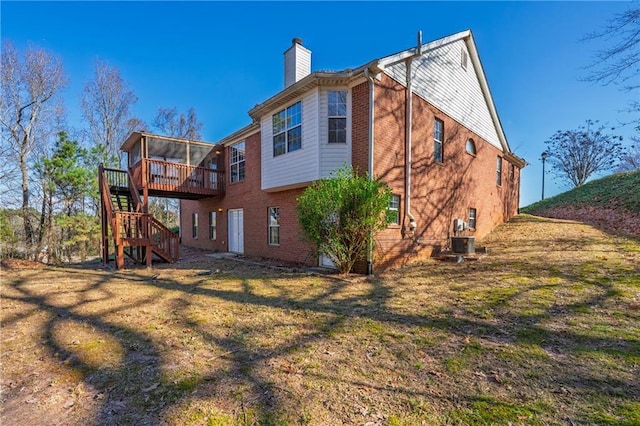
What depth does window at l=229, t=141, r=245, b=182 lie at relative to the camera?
14062 mm

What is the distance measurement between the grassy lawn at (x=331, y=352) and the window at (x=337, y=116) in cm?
452

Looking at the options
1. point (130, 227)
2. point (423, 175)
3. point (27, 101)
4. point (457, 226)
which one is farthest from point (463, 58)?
point (27, 101)

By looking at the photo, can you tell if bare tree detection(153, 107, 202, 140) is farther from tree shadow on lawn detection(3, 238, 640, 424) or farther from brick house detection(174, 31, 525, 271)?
tree shadow on lawn detection(3, 238, 640, 424)

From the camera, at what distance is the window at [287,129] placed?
31.9ft

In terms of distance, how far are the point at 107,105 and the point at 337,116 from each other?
797 inches

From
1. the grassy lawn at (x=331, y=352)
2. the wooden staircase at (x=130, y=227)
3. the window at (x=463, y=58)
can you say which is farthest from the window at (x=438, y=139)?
the wooden staircase at (x=130, y=227)

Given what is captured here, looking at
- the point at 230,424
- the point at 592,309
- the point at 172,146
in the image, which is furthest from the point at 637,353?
the point at 172,146

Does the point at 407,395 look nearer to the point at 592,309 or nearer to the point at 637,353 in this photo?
the point at 637,353

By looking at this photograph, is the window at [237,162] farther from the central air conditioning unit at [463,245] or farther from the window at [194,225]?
the central air conditioning unit at [463,245]

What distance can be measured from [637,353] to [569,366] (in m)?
1.01

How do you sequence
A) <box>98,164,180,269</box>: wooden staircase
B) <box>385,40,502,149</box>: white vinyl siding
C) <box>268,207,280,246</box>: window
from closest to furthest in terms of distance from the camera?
<box>385,40,502,149</box>: white vinyl siding → <box>98,164,180,269</box>: wooden staircase → <box>268,207,280,246</box>: window

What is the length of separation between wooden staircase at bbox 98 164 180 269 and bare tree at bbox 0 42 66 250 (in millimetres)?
4132

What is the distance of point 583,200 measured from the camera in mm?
18938

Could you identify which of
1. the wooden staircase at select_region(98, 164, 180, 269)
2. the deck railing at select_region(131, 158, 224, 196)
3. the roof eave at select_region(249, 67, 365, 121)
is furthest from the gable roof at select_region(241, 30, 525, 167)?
the wooden staircase at select_region(98, 164, 180, 269)
